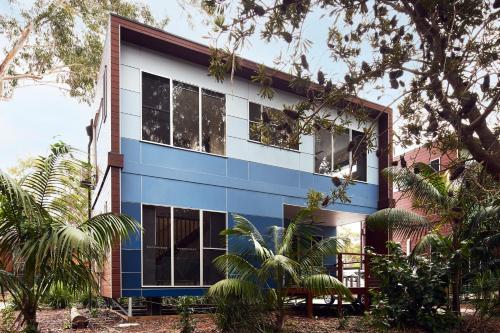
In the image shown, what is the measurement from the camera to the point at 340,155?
44.9 feet

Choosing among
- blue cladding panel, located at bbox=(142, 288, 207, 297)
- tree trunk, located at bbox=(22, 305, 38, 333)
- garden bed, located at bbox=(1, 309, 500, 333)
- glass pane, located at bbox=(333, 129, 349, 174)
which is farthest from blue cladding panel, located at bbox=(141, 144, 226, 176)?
tree trunk, located at bbox=(22, 305, 38, 333)

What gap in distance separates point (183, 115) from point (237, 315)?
4743mm

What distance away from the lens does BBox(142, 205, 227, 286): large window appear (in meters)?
10.0

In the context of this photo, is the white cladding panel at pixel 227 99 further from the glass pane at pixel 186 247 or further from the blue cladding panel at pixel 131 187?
the glass pane at pixel 186 247

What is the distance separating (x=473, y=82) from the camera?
16.9 ft

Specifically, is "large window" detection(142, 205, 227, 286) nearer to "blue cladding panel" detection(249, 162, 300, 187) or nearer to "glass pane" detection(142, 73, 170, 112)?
"blue cladding panel" detection(249, 162, 300, 187)

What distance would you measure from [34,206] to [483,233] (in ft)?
29.1

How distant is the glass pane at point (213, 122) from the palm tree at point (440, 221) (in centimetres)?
392

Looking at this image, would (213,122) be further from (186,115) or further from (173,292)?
(173,292)

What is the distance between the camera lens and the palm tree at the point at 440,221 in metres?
9.92

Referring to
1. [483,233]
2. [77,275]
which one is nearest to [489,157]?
[77,275]

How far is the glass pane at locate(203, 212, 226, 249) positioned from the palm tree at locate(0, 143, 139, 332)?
12.9 ft

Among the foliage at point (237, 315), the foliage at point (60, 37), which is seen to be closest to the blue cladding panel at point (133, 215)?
the foliage at point (237, 315)

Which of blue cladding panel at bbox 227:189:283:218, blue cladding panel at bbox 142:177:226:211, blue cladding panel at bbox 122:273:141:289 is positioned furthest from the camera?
blue cladding panel at bbox 227:189:283:218
